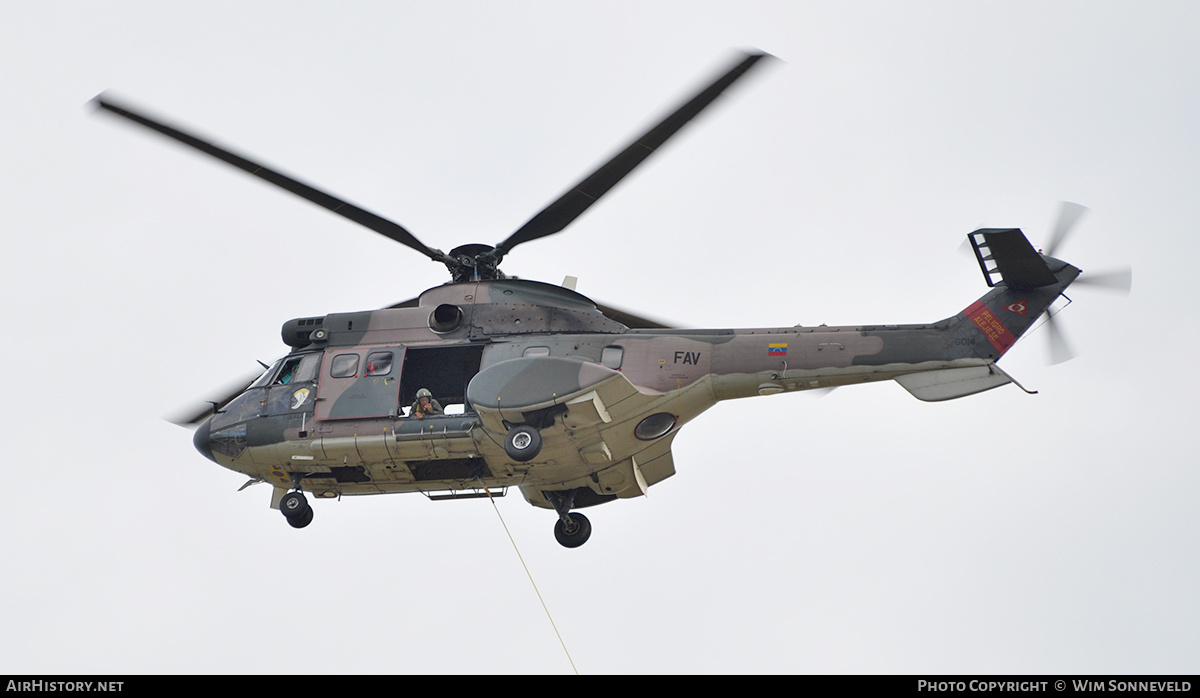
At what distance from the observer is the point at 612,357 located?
19766 mm

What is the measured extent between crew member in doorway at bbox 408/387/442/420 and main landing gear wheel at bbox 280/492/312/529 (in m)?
2.41

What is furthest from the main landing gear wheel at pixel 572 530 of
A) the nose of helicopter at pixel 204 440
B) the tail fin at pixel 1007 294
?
the tail fin at pixel 1007 294

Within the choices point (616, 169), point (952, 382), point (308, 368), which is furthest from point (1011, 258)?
point (308, 368)

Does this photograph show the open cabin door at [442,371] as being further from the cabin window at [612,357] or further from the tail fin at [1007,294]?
the tail fin at [1007,294]

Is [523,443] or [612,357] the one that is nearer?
[523,443]

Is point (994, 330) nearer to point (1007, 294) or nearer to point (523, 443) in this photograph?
point (1007, 294)

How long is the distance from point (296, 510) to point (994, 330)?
36.0ft

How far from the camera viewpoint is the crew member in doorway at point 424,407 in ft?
65.7

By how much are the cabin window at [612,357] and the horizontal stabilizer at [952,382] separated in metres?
4.10

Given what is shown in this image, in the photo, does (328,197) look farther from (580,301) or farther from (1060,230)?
(1060,230)

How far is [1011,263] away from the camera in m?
18.8
